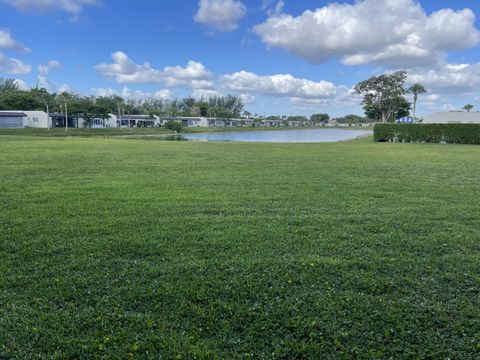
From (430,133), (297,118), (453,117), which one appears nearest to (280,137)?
(453,117)

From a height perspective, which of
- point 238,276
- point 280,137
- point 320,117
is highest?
point 320,117

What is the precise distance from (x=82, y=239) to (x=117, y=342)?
2.30 meters

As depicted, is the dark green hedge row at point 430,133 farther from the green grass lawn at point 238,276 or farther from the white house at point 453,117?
the green grass lawn at point 238,276

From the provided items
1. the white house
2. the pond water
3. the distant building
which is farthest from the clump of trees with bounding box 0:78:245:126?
the white house

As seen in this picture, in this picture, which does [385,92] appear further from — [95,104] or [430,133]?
[95,104]

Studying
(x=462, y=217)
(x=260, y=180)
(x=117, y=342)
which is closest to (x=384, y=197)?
(x=462, y=217)

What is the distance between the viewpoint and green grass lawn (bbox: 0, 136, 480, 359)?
2.73 metres

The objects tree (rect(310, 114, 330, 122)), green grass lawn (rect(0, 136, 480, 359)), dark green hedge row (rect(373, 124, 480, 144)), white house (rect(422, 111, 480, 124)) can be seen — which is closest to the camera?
green grass lawn (rect(0, 136, 480, 359))

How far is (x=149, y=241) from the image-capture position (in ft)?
15.3

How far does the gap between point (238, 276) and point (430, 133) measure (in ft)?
98.5

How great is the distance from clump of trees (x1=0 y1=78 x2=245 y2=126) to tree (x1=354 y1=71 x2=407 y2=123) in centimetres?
4602

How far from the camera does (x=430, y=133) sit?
1171 inches

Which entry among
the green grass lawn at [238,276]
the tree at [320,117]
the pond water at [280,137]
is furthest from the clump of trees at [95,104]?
the green grass lawn at [238,276]

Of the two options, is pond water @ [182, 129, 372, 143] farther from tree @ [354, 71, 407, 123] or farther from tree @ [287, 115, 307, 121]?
tree @ [287, 115, 307, 121]
